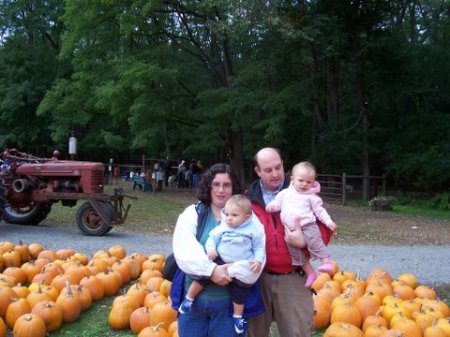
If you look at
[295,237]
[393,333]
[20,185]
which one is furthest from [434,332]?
[20,185]

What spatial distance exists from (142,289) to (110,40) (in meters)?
20.0

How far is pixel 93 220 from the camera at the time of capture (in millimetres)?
10766

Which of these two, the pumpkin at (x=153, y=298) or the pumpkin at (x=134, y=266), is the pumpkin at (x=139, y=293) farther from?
the pumpkin at (x=134, y=266)

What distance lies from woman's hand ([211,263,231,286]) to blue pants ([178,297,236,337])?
0.17 meters

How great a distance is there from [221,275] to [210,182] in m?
0.53

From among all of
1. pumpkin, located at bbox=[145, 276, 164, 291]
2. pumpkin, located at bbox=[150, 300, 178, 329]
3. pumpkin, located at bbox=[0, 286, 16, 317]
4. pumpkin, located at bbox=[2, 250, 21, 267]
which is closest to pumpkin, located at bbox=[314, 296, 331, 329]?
pumpkin, located at bbox=[150, 300, 178, 329]

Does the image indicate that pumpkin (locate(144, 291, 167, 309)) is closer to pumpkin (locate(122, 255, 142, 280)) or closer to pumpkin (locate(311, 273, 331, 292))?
pumpkin (locate(122, 255, 142, 280))

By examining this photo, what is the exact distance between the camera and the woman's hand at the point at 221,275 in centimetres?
297

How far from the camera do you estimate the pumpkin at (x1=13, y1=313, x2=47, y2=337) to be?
4.69 metres

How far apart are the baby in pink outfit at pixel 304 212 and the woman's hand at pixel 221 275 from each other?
18.1 inches

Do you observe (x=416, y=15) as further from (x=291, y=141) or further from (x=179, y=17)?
(x=179, y=17)

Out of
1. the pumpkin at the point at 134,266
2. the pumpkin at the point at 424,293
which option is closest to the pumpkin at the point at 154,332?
the pumpkin at the point at 134,266

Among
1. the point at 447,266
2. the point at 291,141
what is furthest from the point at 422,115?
the point at 447,266

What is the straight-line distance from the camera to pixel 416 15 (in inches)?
1341
